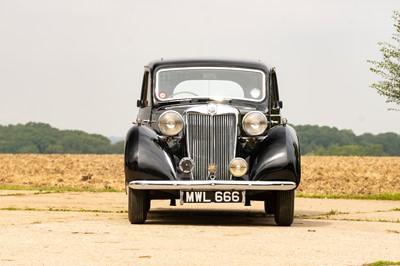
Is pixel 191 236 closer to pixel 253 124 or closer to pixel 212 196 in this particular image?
pixel 212 196

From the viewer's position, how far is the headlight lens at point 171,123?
37.9 feet

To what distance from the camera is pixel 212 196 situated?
1088cm

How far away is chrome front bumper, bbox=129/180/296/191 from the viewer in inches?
423

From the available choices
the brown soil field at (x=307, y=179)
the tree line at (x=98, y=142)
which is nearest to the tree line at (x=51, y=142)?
the tree line at (x=98, y=142)

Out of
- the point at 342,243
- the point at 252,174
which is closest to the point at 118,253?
the point at 342,243

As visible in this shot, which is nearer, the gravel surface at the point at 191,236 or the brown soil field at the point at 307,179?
the gravel surface at the point at 191,236

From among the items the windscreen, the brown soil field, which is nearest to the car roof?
the windscreen

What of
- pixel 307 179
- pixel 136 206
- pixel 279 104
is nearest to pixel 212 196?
pixel 136 206

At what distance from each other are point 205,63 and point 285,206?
2.82m

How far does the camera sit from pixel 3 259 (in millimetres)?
7457

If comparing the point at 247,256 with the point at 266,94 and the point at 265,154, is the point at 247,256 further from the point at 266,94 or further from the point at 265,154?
the point at 266,94

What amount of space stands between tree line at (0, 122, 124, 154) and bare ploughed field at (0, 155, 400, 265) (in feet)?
275

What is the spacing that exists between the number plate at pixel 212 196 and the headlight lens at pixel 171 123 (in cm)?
100

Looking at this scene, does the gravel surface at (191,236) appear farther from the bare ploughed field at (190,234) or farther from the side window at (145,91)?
the side window at (145,91)
